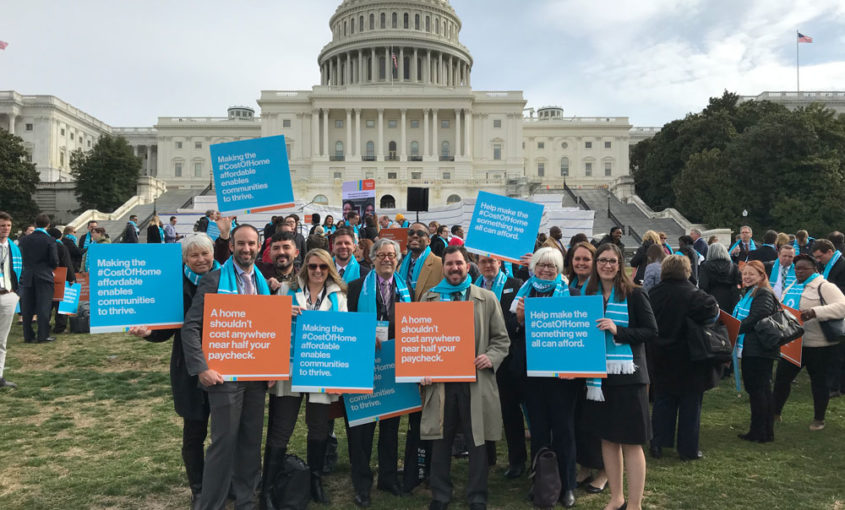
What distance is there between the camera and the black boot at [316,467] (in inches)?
202

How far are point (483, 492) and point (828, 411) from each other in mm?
5511

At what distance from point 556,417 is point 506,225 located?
248cm

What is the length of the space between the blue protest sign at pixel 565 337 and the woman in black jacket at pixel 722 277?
4.51 metres

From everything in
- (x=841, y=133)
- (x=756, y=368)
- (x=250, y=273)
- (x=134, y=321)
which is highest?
(x=841, y=133)

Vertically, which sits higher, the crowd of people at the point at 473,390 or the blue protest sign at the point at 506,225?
the blue protest sign at the point at 506,225

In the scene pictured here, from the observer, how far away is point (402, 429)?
7.27 m

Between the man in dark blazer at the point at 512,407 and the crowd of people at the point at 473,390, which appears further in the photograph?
the man in dark blazer at the point at 512,407

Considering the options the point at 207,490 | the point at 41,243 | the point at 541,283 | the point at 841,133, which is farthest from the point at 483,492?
the point at 841,133

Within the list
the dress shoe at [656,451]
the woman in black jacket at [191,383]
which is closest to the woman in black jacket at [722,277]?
the dress shoe at [656,451]

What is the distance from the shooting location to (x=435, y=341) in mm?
4844

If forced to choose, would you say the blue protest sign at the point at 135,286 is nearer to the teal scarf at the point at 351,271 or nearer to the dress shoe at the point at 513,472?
the teal scarf at the point at 351,271

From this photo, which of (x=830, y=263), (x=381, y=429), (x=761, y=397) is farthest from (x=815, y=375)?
(x=381, y=429)

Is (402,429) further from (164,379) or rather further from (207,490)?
(164,379)

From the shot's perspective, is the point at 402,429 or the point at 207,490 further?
the point at 402,429
